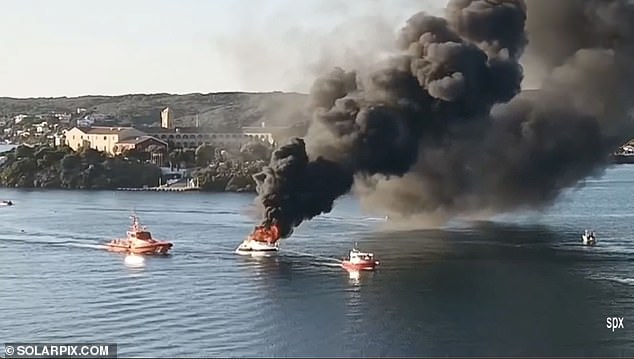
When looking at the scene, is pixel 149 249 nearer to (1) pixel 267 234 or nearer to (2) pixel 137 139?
(1) pixel 267 234

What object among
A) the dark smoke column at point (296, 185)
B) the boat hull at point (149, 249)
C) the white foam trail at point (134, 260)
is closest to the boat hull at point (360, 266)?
the dark smoke column at point (296, 185)

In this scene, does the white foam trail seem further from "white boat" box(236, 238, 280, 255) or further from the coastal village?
the coastal village

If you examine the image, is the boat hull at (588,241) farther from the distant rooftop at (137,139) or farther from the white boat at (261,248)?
the distant rooftop at (137,139)

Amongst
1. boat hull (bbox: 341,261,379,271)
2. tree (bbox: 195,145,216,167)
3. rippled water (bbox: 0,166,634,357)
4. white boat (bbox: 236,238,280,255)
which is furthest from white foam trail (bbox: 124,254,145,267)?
tree (bbox: 195,145,216,167)

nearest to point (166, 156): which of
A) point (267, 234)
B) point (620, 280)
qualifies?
point (267, 234)

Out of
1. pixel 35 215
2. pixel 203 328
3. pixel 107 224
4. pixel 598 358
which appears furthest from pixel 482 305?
pixel 35 215

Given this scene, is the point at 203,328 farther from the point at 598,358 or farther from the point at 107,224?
the point at 107,224
